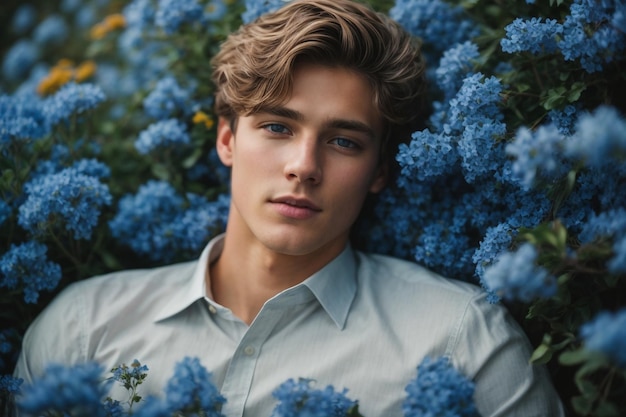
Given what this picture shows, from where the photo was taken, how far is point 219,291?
258 cm

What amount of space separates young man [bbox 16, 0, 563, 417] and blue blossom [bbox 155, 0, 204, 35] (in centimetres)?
61

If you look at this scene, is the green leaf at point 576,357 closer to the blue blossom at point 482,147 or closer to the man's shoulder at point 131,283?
the blue blossom at point 482,147

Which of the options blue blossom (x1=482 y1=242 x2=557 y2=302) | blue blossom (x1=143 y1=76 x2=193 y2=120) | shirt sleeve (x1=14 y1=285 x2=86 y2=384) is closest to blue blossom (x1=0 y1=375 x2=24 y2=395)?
shirt sleeve (x1=14 y1=285 x2=86 y2=384)

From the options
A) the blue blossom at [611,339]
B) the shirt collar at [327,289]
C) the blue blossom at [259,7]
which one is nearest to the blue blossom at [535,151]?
the blue blossom at [611,339]

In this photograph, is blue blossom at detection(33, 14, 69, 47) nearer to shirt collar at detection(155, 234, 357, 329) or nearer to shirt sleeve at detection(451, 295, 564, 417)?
shirt collar at detection(155, 234, 357, 329)

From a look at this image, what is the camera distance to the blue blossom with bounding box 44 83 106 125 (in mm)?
2848

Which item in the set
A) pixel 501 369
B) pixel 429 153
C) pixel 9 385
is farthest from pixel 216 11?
pixel 501 369

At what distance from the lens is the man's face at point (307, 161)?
2.22 metres

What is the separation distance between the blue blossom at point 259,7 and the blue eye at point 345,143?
784 millimetres

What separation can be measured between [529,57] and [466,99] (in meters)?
0.35

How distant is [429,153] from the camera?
2.32m

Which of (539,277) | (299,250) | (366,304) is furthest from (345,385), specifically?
(539,277)

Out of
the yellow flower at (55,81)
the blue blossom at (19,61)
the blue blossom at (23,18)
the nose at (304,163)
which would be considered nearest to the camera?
the nose at (304,163)

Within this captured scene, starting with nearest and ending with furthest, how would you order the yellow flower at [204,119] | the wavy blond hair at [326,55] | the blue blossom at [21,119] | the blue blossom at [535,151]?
1. the blue blossom at [535,151]
2. the wavy blond hair at [326,55]
3. the blue blossom at [21,119]
4. the yellow flower at [204,119]
